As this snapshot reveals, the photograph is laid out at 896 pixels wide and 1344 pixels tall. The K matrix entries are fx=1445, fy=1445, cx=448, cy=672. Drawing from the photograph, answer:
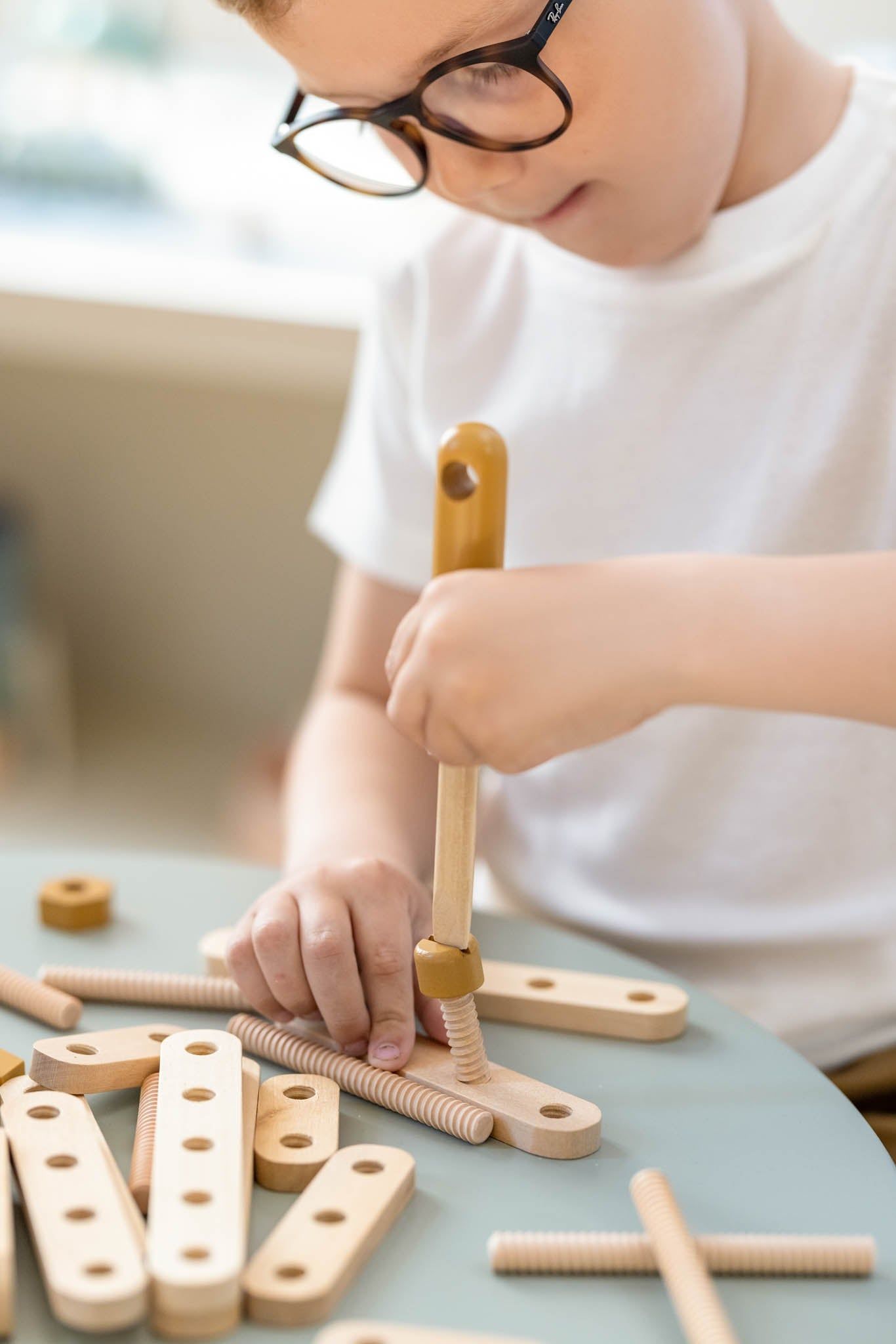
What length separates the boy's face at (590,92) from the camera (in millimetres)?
538

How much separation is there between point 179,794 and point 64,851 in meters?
1.19

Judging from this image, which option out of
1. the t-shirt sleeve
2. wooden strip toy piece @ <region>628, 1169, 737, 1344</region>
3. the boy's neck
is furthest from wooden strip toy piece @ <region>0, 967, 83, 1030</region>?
the boy's neck

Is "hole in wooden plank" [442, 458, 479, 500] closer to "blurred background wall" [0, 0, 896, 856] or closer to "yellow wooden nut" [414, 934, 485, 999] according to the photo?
"yellow wooden nut" [414, 934, 485, 999]

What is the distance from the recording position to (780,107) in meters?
0.70

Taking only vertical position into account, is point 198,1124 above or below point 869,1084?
above

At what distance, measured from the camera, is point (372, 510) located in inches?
34.9

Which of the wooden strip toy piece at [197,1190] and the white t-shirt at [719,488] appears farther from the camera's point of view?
the white t-shirt at [719,488]

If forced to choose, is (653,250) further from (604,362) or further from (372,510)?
(372,510)

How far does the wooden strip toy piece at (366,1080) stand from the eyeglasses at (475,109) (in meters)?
0.36

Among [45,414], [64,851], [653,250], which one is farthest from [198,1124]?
[45,414]

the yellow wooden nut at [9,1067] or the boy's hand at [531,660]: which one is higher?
the boy's hand at [531,660]

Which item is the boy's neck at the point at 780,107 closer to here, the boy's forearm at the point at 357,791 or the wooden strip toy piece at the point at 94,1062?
the boy's forearm at the point at 357,791

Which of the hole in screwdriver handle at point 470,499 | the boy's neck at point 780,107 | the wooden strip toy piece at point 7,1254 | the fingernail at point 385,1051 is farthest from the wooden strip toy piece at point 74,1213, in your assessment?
the boy's neck at point 780,107

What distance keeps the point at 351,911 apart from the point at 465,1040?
95mm
